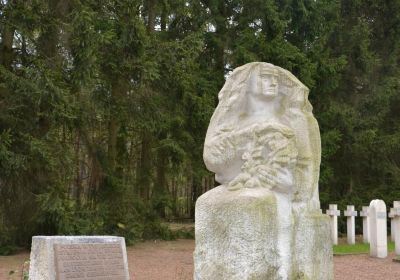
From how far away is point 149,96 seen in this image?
1492 centimetres

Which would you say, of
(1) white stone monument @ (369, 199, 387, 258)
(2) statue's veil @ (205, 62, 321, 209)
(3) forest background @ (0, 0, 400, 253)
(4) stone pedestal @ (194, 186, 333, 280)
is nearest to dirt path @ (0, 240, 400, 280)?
(1) white stone monument @ (369, 199, 387, 258)

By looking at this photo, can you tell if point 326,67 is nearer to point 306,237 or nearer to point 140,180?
point 140,180

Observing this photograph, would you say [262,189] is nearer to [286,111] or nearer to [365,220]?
[286,111]

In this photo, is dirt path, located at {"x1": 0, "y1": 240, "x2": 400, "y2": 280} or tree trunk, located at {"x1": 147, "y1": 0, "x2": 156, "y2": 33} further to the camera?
tree trunk, located at {"x1": 147, "y1": 0, "x2": 156, "y2": 33}

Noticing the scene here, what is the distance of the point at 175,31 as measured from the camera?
1873 centimetres

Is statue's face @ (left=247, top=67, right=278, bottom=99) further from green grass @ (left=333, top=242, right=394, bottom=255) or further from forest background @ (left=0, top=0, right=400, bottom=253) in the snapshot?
green grass @ (left=333, top=242, right=394, bottom=255)

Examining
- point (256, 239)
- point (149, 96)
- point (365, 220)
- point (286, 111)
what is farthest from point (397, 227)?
point (256, 239)

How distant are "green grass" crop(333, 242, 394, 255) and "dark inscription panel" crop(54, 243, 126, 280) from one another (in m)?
7.92

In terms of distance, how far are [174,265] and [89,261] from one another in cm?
501

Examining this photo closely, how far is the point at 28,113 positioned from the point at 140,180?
205 inches

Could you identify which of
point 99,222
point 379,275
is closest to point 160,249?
point 99,222

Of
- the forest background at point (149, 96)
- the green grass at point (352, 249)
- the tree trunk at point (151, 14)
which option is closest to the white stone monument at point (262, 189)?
the forest background at point (149, 96)

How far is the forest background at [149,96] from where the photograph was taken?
40.5ft

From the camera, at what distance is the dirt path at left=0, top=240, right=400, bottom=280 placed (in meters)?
9.70
